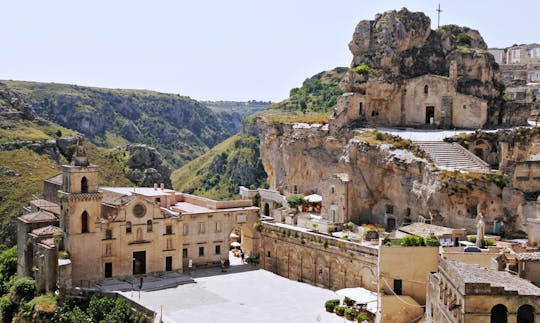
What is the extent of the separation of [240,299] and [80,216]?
549 inches

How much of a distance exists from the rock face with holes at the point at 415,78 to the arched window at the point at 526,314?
35.8 meters

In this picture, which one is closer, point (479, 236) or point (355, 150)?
point (479, 236)

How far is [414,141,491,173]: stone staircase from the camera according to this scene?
4988cm

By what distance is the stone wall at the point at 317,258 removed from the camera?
45203 millimetres

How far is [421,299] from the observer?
123ft

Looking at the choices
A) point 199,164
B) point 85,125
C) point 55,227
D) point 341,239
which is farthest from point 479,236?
point 85,125

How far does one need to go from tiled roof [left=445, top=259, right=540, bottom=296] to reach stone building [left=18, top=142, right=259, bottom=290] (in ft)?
93.0

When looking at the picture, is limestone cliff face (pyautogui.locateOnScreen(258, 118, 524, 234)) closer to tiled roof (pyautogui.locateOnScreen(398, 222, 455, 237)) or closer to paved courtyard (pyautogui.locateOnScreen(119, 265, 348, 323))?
tiled roof (pyautogui.locateOnScreen(398, 222, 455, 237))

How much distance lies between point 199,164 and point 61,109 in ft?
155

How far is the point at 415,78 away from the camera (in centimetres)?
6288

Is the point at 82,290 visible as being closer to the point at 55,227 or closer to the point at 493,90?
the point at 55,227

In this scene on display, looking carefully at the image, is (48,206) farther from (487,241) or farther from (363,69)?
(487,241)

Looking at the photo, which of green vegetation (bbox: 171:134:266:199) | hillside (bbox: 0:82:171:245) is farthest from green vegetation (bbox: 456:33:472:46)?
green vegetation (bbox: 171:134:266:199)

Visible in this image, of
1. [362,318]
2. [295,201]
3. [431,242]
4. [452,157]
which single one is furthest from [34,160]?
[431,242]
